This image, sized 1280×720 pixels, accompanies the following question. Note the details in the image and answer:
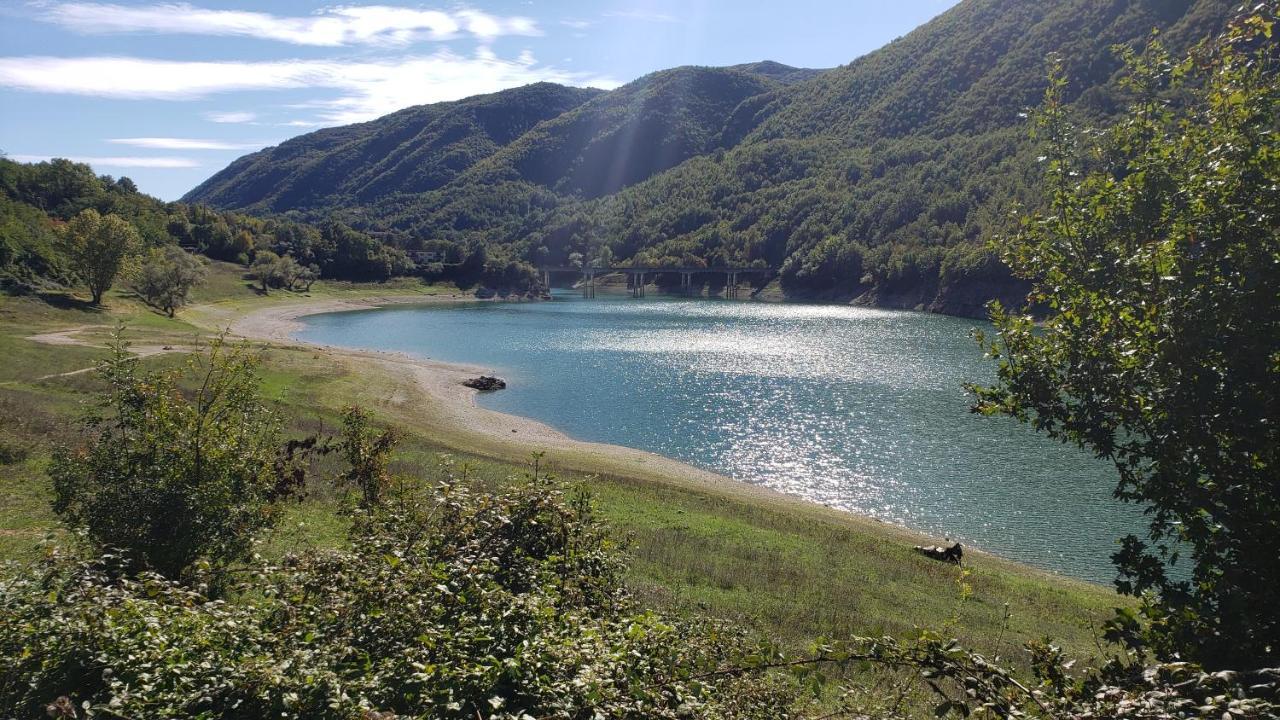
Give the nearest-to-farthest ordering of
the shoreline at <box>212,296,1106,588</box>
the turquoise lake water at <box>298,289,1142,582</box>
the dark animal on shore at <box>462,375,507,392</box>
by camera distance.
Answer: the shoreline at <box>212,296,1106,588</box>
the turquoise lake water at <box>298,289,1142,582</box>
the dark animal on shore at <box>462,375,507,392</box>

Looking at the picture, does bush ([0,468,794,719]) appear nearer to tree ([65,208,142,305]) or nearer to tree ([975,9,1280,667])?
tree ([975,9,1280,667])

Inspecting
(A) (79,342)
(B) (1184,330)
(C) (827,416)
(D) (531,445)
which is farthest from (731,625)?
(A) (79,342)

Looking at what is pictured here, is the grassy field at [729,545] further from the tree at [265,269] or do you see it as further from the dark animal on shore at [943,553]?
the tree at [265,269]

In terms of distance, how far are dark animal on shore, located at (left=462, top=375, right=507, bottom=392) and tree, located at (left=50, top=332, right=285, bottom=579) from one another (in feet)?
185

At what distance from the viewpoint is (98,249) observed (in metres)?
85.2

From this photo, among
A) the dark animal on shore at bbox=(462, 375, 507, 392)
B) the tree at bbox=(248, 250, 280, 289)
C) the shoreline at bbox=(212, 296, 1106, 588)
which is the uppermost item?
the tree at bbox=(248, 250, 280, 289)

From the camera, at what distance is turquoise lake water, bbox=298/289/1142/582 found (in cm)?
3625

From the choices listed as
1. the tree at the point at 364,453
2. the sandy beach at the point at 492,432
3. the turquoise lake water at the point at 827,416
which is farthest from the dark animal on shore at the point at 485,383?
the tree at the point at 364,453

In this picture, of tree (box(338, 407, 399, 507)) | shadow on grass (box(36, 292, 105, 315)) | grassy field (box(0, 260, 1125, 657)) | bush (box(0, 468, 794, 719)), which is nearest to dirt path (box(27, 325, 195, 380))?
grassy field (box(0, 260, 1125, 657))

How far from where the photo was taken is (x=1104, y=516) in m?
35.2

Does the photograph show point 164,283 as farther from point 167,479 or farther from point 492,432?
point 167,479

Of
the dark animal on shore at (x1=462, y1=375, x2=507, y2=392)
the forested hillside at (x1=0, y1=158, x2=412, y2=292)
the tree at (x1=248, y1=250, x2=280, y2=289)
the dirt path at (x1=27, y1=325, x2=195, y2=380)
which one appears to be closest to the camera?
the dirt path at (x1=27, y1=325, x2=195, y2=380)

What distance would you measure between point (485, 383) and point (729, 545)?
158 ft

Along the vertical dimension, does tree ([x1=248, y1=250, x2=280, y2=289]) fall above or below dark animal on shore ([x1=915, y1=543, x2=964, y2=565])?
above
